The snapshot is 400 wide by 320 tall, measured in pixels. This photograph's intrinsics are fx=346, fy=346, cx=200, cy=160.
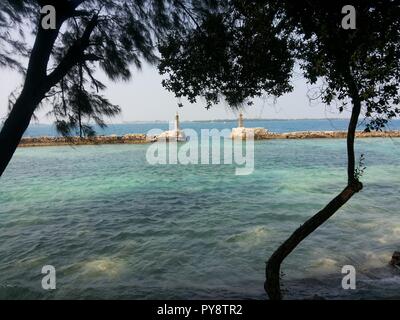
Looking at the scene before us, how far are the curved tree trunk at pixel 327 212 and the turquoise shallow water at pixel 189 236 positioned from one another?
9.16ft

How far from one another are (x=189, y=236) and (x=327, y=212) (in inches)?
→ 328

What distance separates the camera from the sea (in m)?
8.70

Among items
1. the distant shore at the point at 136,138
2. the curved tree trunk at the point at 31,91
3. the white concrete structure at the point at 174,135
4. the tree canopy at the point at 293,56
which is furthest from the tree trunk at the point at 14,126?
the distant shore at the point at 136,138

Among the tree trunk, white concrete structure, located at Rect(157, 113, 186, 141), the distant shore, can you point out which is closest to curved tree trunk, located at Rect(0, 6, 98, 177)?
the tree trunk

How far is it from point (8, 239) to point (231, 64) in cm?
1153

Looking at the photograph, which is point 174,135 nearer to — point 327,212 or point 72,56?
point 72,56

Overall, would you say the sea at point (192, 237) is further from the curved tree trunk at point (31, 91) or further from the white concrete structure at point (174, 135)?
the white concrete structure at point (174, 135)

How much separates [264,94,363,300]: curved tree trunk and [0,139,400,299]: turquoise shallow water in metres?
2.79

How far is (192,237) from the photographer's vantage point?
41.5 ft
